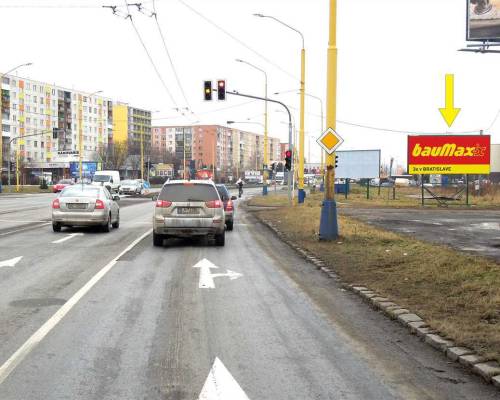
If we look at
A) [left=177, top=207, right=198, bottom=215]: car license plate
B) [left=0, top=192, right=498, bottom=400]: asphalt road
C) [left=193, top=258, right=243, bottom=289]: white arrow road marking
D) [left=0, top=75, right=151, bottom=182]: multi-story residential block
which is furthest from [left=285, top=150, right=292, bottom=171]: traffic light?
[left=0, top=75, right=151, bottom=182]: multi-story residential block

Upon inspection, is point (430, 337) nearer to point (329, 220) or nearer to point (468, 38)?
point (329, 220)

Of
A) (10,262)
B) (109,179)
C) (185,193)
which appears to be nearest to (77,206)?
(185,193)

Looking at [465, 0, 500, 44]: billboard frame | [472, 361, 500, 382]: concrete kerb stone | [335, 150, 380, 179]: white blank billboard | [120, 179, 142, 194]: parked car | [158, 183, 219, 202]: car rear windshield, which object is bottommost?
[120, 179, 142, 194]: parked car

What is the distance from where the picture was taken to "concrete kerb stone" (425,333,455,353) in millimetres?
5551

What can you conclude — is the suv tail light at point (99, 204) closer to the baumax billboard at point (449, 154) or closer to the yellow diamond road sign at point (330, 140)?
the yellow diamond road sign at point (330, 140)

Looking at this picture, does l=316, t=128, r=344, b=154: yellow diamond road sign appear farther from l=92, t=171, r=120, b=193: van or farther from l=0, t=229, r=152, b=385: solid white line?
l=92, t=171, r=120, b=193: van

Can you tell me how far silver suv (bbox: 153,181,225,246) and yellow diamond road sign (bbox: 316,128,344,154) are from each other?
307 cm

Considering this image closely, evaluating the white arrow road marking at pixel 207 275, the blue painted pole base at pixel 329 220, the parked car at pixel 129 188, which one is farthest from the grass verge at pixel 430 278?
the parked car at pixel 129 188

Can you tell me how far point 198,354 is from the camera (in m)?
5.41

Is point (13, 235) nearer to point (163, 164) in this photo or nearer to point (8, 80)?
point (8, 80)

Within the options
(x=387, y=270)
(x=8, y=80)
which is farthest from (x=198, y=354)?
(x=8, y=80)

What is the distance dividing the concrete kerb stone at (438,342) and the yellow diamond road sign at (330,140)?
952 centimetres

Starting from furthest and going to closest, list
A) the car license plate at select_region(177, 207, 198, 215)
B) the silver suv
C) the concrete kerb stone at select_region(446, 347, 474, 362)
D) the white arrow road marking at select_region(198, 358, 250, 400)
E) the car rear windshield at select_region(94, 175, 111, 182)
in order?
the car rear windshield at select_region(94, 175, 111, 182) < the car license plate at select_region(177, 207, 198, 215) < the silver suv < the concrete kerb stone at select_region(446, 347, 474, 362) < the white arrow road marking at select_region(198, 358, 250, 400)

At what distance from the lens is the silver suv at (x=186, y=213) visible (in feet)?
46.7
